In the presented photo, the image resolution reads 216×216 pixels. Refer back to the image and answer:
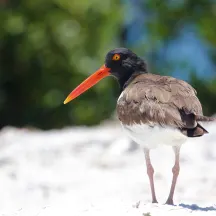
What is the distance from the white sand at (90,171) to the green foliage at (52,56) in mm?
5647

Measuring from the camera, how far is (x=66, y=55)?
17.3 m

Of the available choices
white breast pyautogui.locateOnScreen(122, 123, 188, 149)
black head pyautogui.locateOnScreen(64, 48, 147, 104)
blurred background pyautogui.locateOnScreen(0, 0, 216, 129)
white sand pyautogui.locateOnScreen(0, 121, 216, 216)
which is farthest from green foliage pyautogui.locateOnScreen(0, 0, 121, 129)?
white breast pyautogui.locateOnScreen(122, 123, 188, 149)

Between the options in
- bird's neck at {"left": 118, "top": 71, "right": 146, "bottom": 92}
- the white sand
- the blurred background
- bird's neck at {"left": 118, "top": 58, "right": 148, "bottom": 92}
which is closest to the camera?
bird's neck at {"left": 118, "top": 71, "right": 146, "bottom": 92}

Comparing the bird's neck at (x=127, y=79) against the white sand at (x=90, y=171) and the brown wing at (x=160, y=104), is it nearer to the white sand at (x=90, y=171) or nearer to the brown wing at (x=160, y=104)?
the brown wing at (x=160, y=104)

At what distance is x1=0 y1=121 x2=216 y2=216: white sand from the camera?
7.30 metres

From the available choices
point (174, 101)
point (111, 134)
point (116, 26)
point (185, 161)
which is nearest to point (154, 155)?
point (185, 161)

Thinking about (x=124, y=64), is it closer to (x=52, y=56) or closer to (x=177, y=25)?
(x=52, y=56)

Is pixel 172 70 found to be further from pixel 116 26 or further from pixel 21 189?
pixel 21 189

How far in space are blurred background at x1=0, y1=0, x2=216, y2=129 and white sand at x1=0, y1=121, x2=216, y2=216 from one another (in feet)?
18.4

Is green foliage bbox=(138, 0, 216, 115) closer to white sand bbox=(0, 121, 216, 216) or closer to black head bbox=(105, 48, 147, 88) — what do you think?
white sand bbox=(0, 121, 216, 216)

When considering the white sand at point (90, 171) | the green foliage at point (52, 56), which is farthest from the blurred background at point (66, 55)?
the white sand at point (90, 171)

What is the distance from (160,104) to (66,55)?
40.7 feet

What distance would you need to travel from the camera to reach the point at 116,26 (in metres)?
17.2

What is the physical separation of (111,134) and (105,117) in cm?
557
